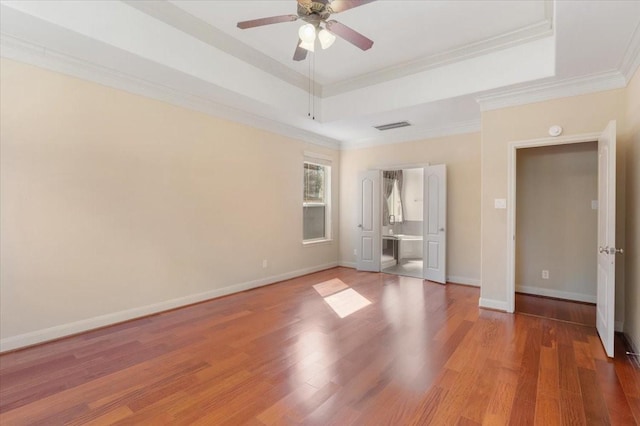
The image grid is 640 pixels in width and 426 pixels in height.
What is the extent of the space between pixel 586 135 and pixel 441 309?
262cm

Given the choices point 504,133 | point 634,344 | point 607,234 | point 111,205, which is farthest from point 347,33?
point 634,344

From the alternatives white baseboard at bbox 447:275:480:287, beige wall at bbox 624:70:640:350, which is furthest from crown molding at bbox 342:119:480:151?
white baseboard at bbox 447:275:480:287

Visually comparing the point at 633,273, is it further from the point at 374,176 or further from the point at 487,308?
the point at 374,176

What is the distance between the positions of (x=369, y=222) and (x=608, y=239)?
12.9 ft

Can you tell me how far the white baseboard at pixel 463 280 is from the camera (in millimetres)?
5176

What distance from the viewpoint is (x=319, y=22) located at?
2406 mm

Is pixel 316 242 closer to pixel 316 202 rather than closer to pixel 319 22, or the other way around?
pixel 316 202

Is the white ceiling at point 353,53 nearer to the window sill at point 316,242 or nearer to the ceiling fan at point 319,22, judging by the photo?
the ceiling fan at point 319,22

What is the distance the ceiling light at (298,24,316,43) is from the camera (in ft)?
7.88

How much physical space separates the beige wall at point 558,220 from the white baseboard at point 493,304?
43.7 inches

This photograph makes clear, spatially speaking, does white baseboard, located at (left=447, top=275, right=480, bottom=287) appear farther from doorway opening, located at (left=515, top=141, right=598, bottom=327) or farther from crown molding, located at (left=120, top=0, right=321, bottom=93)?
crown molding, located at (left=120, top=0, right=321, bottom=93)

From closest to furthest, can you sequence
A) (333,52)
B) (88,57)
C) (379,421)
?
(379,421), (88,57), (333,52)

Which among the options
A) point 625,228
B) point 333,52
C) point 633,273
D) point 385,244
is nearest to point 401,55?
point 333,52

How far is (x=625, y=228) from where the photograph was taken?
3.22m
